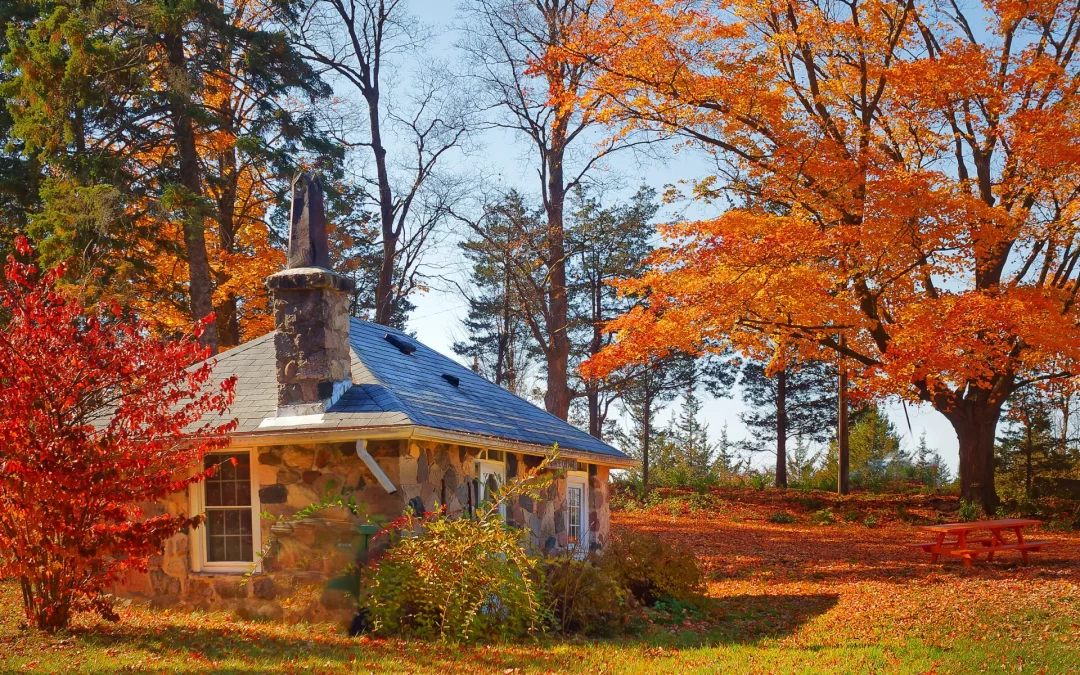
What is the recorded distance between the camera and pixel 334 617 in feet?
31.6

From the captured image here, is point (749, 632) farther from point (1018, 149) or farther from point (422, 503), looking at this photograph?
point (1018, 149)

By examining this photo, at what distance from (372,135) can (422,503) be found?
1688 cm

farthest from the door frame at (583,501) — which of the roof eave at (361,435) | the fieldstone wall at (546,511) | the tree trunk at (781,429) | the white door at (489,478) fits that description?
the tree trunk at (781,429)

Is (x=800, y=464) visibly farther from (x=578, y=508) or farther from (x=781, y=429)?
(x=578, y=508)

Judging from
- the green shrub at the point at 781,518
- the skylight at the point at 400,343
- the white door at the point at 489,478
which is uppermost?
the skylight at the point at 400,343

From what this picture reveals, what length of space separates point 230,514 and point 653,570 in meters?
5.38

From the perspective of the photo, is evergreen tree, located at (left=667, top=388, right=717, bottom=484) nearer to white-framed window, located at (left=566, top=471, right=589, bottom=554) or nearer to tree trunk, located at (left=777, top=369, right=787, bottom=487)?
tree trunk, located at (left=777, top=369, right=787, bottom=487)

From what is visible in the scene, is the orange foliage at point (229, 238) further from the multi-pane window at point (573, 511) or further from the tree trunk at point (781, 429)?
the tree trunk at point (781, 429)

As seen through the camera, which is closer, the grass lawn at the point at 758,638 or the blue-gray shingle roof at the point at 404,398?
the grass lawn at the point at 758,638

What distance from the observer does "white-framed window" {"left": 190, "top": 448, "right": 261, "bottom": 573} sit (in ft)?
35.1

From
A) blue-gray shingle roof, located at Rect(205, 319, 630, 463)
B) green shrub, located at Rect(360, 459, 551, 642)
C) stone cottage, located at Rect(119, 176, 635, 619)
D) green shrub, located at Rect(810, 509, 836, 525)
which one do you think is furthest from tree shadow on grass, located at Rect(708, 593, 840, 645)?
green shrub, located at Rect(810, 509, 836, 525)

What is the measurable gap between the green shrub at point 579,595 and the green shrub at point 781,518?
14.0 meters

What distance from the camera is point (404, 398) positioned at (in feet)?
35.7

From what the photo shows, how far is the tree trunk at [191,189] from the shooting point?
18.8 m
